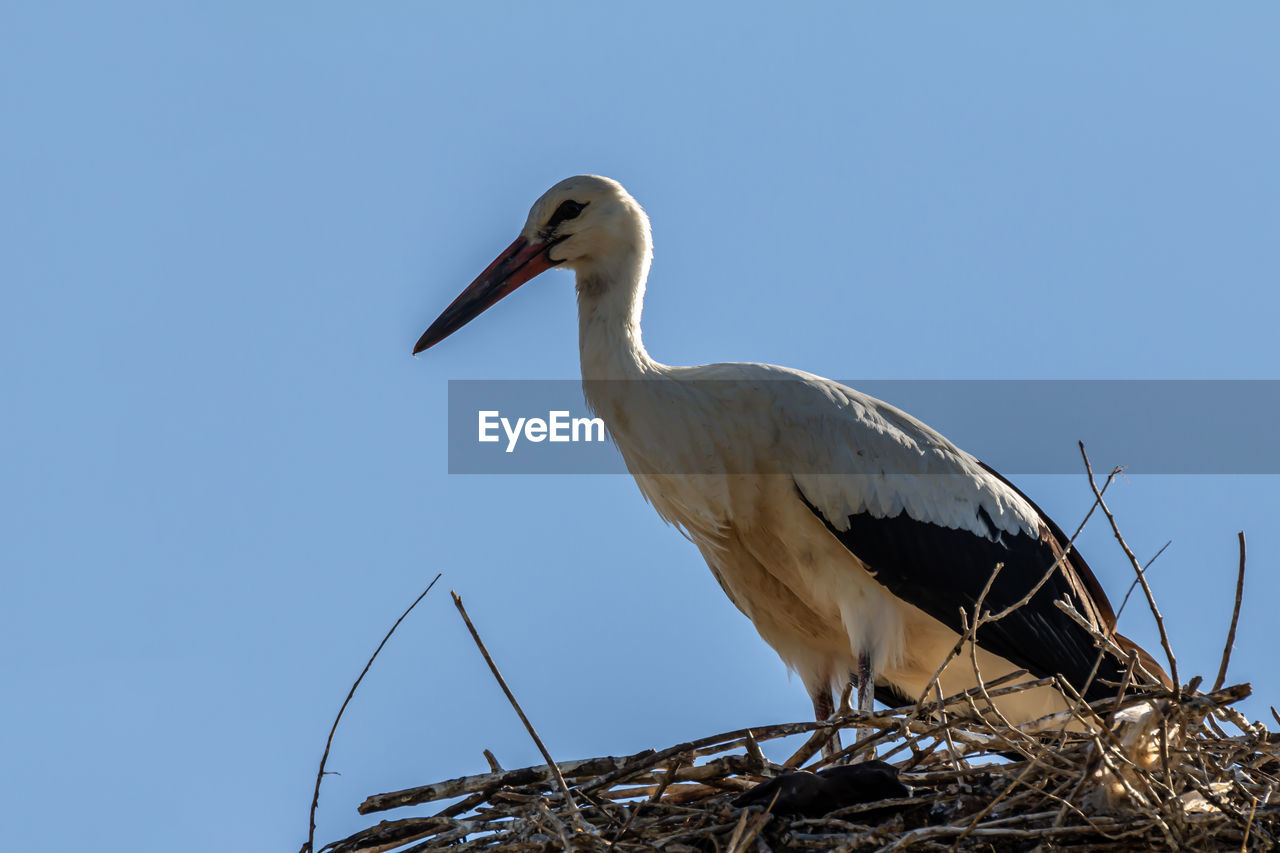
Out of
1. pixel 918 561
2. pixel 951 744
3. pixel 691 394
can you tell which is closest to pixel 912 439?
pixel 918 561

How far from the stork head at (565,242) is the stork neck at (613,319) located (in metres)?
0.03

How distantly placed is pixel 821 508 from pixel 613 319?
0.92 m

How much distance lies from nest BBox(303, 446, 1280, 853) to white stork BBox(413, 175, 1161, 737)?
86 centimetres

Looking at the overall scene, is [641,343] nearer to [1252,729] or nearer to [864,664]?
[864,664]

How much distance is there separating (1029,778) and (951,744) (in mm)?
188

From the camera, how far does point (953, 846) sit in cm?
342

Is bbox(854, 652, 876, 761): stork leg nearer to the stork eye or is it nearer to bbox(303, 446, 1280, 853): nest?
bbox(303, 446, 1280, 853): nest

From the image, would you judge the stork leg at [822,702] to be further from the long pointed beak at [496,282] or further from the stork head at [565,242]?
the long pointed beak at [496,282]

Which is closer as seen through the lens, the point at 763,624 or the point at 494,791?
the point at 494,791

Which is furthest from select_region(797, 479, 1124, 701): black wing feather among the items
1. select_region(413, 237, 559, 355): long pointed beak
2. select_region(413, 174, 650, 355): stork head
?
select_region(413, 237, 559, 355): long pointed beak

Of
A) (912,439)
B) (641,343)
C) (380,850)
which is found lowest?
(380,850)

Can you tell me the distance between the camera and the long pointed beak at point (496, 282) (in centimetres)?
542

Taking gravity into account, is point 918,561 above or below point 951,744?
above

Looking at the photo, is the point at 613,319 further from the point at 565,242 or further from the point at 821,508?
the point at 821,508
